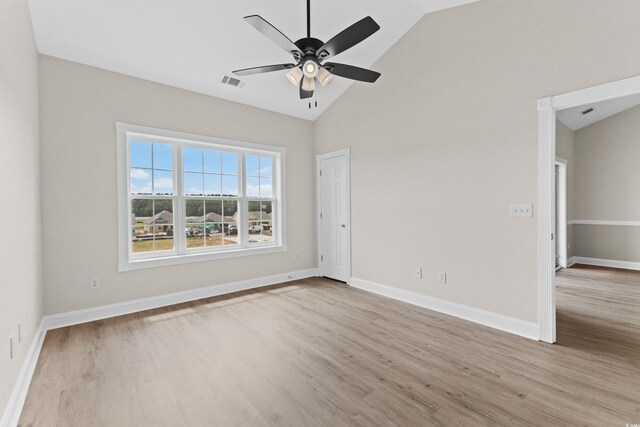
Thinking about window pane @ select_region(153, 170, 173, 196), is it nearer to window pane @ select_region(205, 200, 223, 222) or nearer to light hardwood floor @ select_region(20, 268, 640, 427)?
window pane @ select_region(205, 200, 223, 222)

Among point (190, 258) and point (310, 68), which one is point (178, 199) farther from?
point (310, 68)

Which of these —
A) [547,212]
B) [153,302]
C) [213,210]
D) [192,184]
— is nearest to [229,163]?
[192,184]

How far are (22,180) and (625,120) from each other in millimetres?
9486

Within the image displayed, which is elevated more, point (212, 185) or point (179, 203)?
point (212, 185)

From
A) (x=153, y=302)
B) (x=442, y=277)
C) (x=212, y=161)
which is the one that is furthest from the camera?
(x=212, y=161)

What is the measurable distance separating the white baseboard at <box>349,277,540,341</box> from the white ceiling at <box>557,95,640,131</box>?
442 cm

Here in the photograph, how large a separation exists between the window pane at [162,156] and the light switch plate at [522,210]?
4.29 meters

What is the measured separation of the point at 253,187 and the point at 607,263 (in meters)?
7.48

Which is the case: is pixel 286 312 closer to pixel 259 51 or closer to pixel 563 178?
pixel 259 51

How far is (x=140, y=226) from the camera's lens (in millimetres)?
3900

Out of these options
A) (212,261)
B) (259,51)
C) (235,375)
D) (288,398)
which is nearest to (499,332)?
(288,398)

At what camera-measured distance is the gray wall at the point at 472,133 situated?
106 inches

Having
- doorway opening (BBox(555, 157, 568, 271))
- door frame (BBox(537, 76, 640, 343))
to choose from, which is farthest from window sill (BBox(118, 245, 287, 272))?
doorway opening (BBox(555, 157, 568, 271))

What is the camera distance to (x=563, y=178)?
6.07 m
